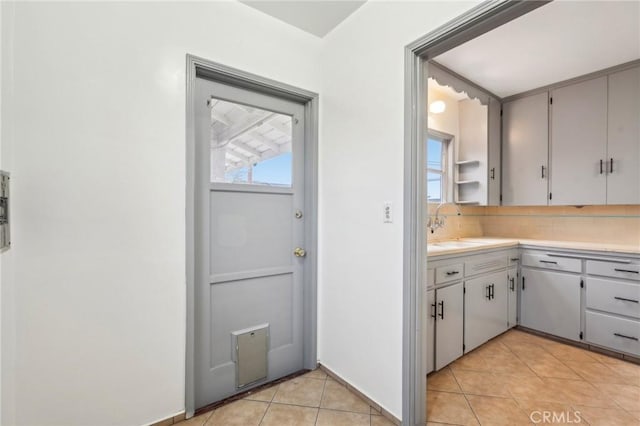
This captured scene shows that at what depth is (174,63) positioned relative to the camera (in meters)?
1.59

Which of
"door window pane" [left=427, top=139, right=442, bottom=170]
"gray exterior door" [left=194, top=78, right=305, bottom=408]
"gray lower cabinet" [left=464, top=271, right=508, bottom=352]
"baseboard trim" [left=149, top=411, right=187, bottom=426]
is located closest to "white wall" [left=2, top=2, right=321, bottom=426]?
"baseboard trim" [left=149, top=411, right=187, bottom=426]

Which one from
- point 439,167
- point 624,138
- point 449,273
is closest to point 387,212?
Result: point 449,273

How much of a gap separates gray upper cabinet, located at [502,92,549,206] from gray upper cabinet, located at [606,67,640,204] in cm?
49

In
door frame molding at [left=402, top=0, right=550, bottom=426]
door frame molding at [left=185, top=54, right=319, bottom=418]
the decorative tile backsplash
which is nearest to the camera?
door frame molding at [left=402, top=0, right=550, bottom=426]

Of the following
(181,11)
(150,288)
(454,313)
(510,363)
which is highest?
(181,11)

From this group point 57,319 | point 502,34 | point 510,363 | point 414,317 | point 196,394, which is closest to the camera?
point 57,319

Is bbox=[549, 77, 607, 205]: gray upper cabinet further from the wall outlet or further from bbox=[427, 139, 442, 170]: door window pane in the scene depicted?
the wall outlet

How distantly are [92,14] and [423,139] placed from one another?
5.86ft

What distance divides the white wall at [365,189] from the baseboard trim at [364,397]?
0.03 m

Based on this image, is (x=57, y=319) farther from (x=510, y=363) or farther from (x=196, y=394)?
(x=510, y=363)

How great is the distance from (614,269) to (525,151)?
1.40 m

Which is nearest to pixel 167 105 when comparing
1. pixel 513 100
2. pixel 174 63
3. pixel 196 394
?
pixel 174 63

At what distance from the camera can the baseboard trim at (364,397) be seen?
1.62m

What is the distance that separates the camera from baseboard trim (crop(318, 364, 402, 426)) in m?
1.62
